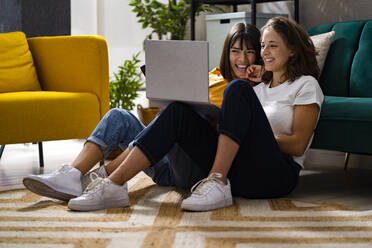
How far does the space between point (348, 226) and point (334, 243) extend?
197 mm

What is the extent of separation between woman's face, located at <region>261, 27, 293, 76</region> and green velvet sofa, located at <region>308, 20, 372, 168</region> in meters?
0.34

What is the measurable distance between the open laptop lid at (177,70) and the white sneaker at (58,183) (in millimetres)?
404

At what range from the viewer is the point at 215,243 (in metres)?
1.52

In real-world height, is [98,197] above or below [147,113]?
below

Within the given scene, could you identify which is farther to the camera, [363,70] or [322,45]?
[322,45]

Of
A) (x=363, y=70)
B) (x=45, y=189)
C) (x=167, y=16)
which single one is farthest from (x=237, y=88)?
(x=167, y=16)

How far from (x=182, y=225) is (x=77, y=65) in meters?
1.38

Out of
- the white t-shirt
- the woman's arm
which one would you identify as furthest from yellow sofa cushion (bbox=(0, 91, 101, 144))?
the woman's arm

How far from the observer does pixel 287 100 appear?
2.02 meters

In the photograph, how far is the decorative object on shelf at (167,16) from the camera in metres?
3.93

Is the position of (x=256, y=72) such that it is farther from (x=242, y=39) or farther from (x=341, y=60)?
(x=341, y=60)

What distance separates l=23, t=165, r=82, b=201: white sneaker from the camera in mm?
1911

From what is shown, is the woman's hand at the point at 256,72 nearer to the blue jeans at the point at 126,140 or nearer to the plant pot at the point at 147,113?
the blue jeans at the point at 126,140

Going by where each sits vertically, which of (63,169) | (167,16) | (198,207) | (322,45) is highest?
(167,16)
